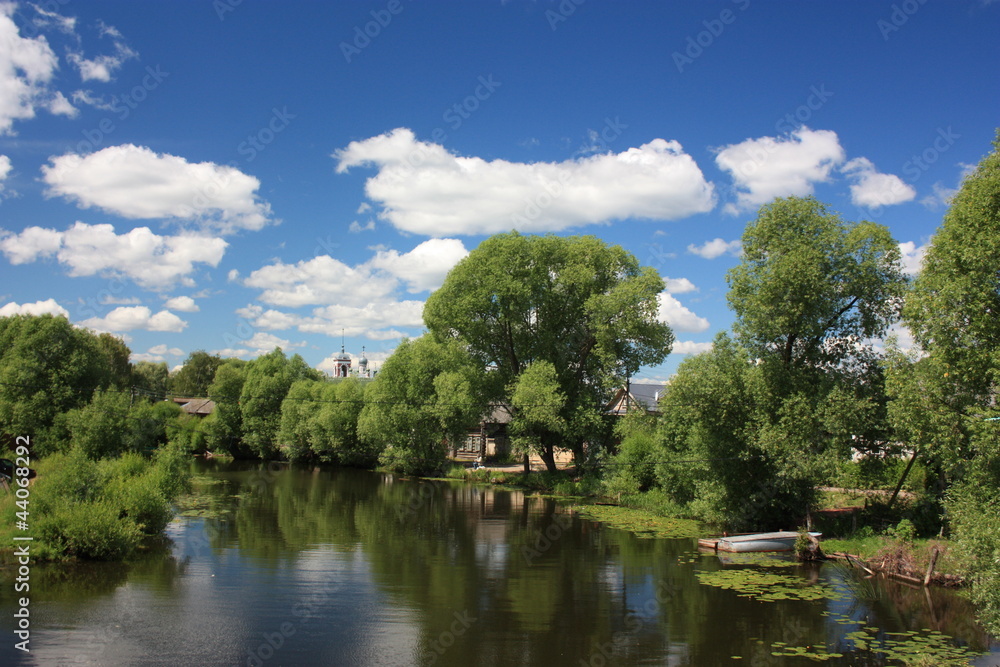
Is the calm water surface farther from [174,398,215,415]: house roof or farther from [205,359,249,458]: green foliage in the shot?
[174,398,215,415]: house roof

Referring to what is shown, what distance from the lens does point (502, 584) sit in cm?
1817

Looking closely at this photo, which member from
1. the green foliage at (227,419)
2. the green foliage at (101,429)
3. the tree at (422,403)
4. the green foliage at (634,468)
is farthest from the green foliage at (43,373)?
the green foliage at (634,468)

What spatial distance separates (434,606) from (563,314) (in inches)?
1057

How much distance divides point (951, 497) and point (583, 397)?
22512 mm

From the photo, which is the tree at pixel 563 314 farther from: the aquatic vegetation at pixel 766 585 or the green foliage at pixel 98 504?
the green foliage at pixel 98 504

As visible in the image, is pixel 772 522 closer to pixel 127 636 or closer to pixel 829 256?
pixel 829 256

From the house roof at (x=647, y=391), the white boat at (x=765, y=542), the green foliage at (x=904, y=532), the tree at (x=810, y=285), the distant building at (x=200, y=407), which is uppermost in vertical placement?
the tree at (x=810, y=285)

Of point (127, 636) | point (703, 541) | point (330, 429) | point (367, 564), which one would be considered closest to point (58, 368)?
point (330, 429)

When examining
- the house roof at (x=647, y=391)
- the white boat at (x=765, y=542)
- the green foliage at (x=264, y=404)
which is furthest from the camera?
the house roof at (x=647, y=391)

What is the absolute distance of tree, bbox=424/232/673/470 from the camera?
124 ft

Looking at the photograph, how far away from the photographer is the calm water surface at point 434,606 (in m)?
12.7

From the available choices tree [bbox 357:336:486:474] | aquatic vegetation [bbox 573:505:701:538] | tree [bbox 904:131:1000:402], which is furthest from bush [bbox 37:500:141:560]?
tree [bbox 904:131:1000:402]

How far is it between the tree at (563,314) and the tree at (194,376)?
7510 cm

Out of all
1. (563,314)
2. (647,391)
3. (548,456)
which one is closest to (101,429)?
(548,456)
